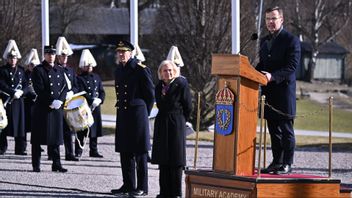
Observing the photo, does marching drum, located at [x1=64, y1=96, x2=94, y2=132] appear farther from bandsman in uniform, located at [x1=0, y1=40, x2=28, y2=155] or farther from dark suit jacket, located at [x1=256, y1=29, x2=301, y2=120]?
dark suit jacket, located at [x1=256, y1=29, x2=301, y2=120]

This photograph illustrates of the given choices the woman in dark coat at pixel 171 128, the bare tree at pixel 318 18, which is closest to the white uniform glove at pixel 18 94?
the woman in dark coat at pixel 171 128

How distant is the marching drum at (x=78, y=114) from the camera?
16297 millimetres

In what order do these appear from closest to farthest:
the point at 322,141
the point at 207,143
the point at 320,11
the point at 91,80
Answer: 1. the point at 91,80
2. the point at 207,143
3. the point at 322,141
4. the point at 320,11

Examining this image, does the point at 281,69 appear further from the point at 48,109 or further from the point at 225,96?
the point at 48,109

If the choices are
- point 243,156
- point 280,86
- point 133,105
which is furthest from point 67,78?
point 243,156

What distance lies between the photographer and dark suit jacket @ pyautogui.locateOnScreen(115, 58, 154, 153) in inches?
501

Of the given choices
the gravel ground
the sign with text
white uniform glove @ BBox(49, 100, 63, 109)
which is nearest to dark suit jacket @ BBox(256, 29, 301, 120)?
the sign with text

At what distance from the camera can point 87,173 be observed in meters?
15.2

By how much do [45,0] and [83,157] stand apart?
328cm

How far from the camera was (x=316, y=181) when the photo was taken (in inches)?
404

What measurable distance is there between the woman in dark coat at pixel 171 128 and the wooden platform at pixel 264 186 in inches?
50.4

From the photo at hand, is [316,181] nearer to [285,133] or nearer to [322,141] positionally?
[285,133]

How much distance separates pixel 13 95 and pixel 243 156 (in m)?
8.57

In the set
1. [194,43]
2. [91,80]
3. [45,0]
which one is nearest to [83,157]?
[91,80]
